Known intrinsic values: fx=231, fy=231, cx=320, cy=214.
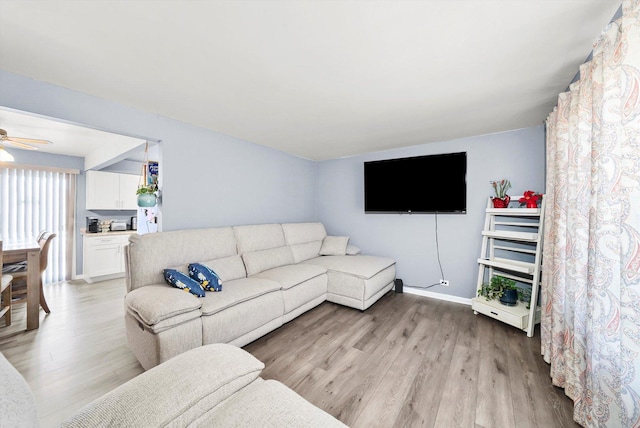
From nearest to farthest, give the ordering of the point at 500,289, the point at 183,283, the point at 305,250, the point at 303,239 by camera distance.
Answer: the point at 183,283 → the point at 500,289 → the point at 305,250 → the point at 303,239

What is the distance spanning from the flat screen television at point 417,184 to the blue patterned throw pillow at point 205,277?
104 inches

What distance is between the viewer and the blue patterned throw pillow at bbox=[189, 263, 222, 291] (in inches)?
91.3

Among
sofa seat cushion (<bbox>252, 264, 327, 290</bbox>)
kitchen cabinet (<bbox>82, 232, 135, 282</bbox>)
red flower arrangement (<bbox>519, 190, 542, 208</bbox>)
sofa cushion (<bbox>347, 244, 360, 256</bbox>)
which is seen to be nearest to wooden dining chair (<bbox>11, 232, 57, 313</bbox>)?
kitchen cabinet (<bbox>82, 232, 135, 282</bbox>)

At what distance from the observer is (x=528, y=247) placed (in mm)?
2906

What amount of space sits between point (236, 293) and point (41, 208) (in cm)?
514

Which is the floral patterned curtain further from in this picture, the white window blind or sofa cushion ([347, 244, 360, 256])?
the white window blind

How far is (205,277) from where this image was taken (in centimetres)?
233

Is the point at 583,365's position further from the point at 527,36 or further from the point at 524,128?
the point at 524,128

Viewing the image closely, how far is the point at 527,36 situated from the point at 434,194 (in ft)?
7.14

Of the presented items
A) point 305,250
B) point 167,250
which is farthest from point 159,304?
point 305,250

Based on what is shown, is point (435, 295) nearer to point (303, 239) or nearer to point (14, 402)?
point (303, 239)

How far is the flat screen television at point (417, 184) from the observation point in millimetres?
3199

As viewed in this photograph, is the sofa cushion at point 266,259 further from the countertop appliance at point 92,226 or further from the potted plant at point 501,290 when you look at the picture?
the countertop appliance at point 92,226

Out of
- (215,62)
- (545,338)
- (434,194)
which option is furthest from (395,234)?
(215,62)
